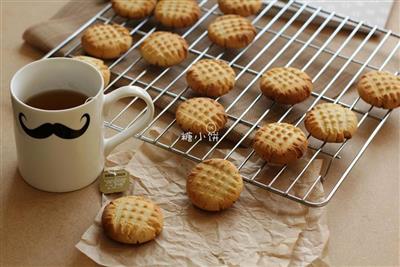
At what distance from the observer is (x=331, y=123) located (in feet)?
4.14

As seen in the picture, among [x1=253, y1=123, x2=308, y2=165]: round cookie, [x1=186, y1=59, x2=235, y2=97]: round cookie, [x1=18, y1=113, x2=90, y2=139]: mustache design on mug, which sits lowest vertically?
[x1=253, y1=123, x2=308, y2=165]: round cookie

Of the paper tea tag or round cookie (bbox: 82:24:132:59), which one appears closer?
the paper tea tag

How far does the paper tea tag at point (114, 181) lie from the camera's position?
117 centimetres

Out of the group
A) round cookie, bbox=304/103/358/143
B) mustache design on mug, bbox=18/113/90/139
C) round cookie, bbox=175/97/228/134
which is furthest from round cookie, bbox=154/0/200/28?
mustache design on mug, bbox=18/113/90/139

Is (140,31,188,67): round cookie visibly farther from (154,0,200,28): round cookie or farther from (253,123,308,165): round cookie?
(253,123,308,165): round cookie

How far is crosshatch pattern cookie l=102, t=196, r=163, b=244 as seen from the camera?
1.06m

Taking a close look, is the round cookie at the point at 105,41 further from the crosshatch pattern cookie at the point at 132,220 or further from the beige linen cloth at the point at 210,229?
the crosshatch pattern cookie at the point at 132,220

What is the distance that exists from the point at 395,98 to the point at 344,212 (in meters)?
0.28

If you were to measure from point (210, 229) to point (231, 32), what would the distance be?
51 centimetres

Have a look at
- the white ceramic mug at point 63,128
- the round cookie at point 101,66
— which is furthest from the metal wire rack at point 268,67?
the white ceramic mug at point 63,128

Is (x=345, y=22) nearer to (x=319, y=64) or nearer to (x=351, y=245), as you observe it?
(x=319, y=64)

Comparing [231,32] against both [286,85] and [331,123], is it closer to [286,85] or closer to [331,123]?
[286,85]

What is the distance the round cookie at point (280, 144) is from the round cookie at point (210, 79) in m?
0.15

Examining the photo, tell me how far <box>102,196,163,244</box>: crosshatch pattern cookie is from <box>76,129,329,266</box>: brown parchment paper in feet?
0.06
